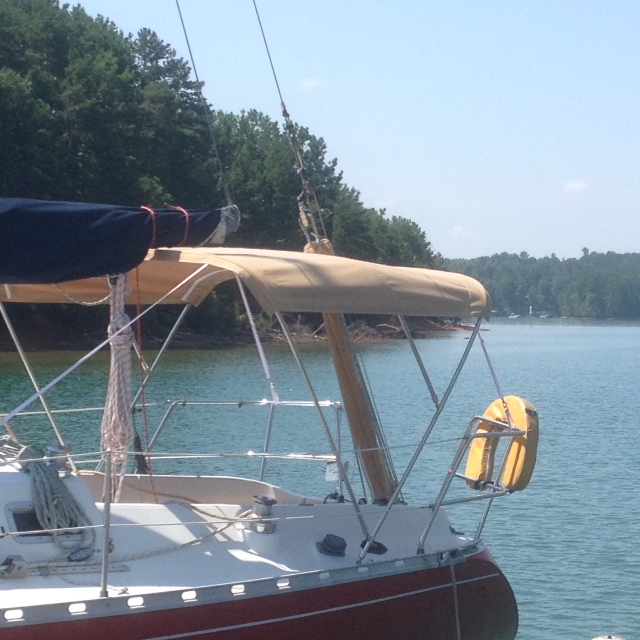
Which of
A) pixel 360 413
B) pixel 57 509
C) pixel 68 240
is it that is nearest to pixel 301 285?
pixel 68 240

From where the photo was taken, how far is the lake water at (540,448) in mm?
11945

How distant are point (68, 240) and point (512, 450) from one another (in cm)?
385

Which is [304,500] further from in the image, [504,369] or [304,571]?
[504,369]

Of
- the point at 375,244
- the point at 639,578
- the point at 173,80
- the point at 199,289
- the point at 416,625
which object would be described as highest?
the point at 173,80

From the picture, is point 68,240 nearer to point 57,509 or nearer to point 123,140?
point 57,509

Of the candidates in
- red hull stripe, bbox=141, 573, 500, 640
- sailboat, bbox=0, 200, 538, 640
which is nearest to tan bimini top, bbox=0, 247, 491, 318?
sailboat, bbox=0, 200, 538, 640

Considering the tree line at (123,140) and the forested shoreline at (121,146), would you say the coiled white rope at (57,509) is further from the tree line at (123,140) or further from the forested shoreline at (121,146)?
the forested shoreline at (121,146)

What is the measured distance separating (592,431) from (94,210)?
20.2 meters

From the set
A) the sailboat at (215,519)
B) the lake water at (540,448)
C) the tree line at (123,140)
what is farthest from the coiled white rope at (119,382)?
the tree line at (123,140)

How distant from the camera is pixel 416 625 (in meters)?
7.76

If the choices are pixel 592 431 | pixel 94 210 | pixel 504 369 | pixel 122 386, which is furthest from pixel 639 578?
pixel 504 369

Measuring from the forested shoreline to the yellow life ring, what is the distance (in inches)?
1304

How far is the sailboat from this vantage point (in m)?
6.59

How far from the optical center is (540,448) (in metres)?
22.4
